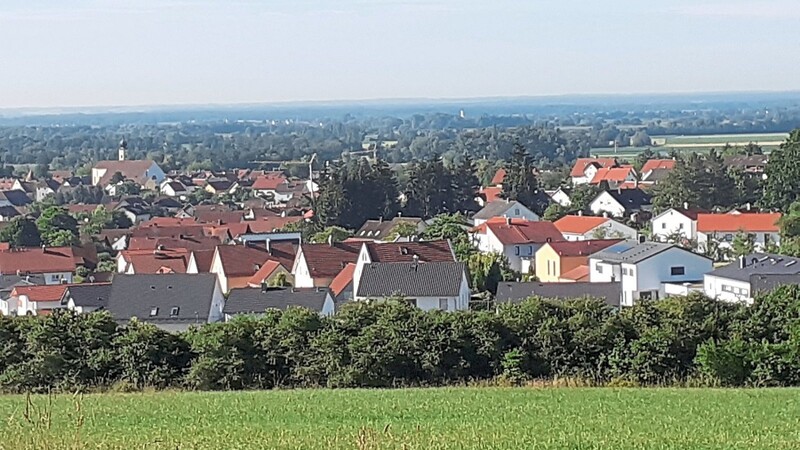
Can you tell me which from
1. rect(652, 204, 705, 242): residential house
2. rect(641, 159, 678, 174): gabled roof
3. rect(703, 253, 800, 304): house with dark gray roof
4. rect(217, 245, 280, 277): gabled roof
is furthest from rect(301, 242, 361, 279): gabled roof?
rect(641, 159, 678, 174): gabled roof

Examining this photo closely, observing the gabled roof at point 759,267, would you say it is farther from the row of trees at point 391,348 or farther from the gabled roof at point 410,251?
the row of trees at point 391,348

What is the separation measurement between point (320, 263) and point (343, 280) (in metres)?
2.45

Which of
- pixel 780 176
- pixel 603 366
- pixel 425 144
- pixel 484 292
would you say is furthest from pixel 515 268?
pixel 425 144

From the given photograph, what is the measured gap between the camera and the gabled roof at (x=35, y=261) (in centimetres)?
4644

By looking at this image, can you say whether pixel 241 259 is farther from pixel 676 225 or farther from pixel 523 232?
pixel 676 225

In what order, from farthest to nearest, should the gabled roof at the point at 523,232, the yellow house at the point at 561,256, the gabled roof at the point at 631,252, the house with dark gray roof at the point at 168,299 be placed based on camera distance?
the gabled roof at the point at 523,232 → the yellow house at the point at 561,256 → the gabled roof at the point at 631,252 → the house with dark gray roof at the point at 168,299

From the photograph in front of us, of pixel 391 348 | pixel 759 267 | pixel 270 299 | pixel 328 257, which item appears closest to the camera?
pixel 391 348

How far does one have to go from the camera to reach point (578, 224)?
5662 cm

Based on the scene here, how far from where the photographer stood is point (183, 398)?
47.4 feet

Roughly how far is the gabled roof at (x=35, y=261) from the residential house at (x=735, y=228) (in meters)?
25.0

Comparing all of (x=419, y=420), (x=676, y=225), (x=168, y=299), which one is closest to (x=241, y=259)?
(x=168, y=299)

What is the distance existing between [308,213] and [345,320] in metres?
48.0

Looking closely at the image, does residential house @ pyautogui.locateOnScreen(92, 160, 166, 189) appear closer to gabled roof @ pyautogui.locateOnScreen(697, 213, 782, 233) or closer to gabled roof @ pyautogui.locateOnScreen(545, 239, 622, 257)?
gabled roof @ pyautogui.locateOnScreen(697, 213, 782, 233)

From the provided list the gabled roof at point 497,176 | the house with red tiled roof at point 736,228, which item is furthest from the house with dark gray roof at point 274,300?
the gabled roof at point 497,176
